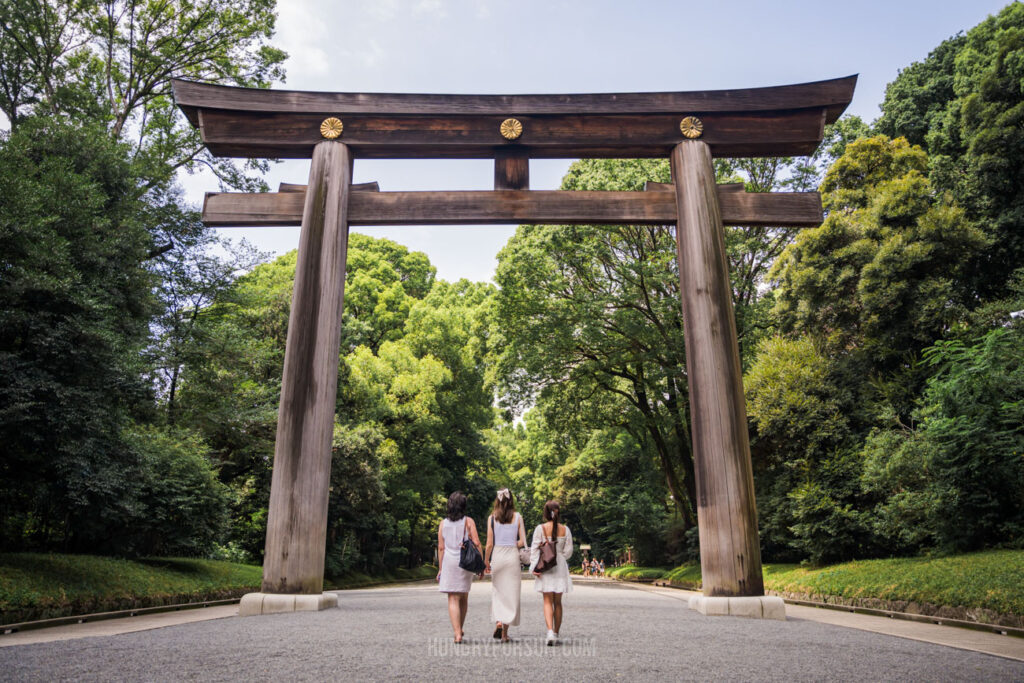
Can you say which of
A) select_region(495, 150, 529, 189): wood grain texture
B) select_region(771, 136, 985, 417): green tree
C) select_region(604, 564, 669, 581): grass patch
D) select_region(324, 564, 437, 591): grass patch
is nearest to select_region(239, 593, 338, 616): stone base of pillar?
select_region(495, 150, 529, 189): wood grain texture

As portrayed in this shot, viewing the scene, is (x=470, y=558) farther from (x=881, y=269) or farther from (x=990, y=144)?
(x=990, y=144)

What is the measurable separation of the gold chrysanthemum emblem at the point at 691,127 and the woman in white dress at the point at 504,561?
613 centimetres

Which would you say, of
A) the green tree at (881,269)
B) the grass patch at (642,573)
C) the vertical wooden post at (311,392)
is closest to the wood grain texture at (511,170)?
the vertical wooden post at (311,392)

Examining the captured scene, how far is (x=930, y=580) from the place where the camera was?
9375 mm

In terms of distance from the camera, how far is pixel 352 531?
924 inches

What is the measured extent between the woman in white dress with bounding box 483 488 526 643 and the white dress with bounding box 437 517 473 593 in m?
0.23

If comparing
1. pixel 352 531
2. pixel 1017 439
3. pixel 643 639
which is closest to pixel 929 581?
pixel 1017 439

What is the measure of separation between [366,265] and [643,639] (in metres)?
28.0

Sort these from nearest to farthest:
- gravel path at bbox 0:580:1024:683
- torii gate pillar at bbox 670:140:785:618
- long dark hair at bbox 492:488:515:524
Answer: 1. gravel path at bbox 0:580:1024:683
2. long dark hair at bbox 492:488:515:524
3. torii gate pillar at bbox 670:140:785:618

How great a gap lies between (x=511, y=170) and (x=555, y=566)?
584 centimetres

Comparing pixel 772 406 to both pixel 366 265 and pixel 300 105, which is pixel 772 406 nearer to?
pixel 300 105

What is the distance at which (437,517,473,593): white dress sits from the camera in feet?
18.5

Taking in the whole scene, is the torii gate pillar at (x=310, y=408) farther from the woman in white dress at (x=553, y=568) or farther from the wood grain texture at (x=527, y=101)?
the woman in white dress at (x=553, y=568)

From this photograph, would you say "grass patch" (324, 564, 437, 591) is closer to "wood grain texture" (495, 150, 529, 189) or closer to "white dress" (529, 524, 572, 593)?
"wood grain texture" (495, 150, 529, 189)
